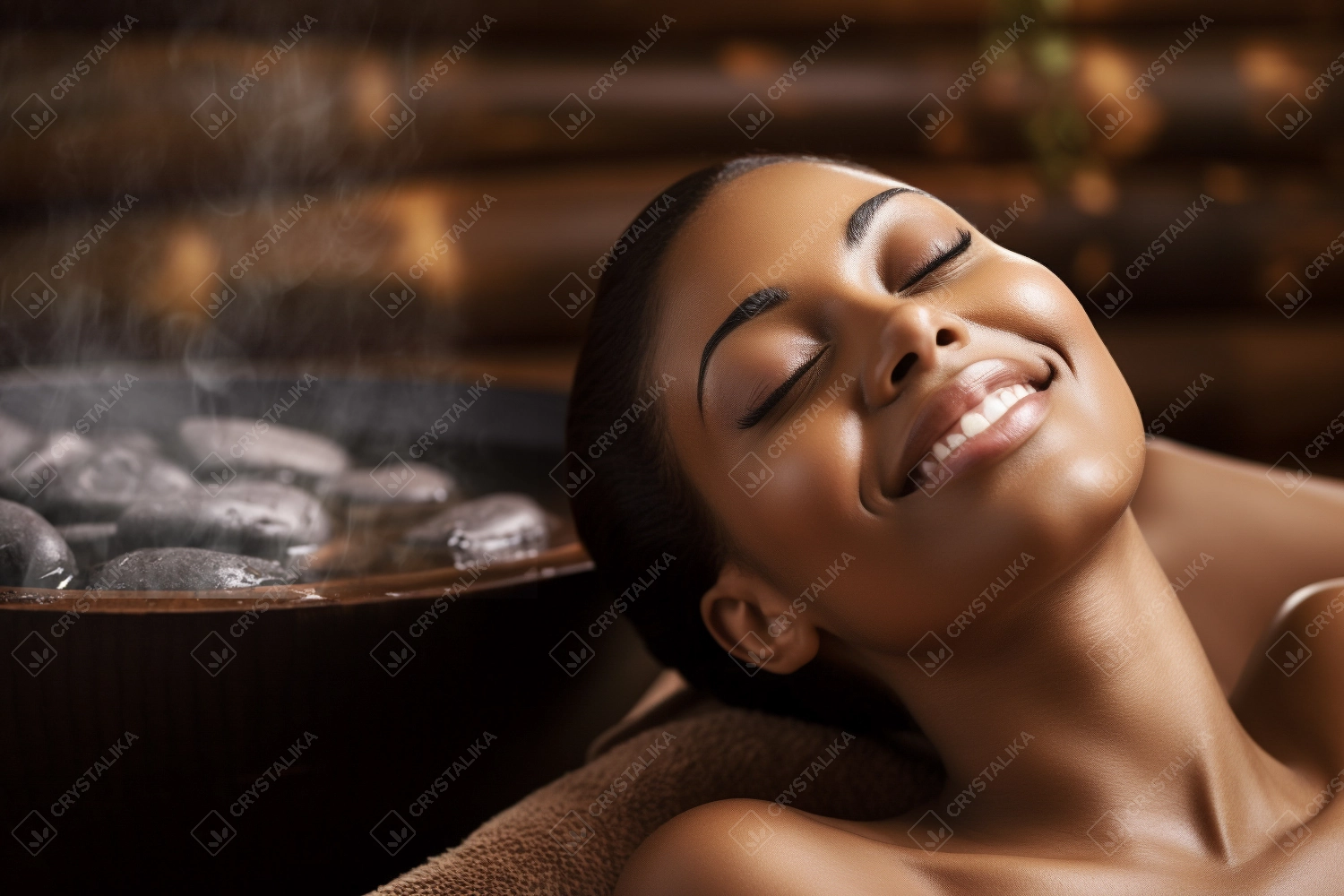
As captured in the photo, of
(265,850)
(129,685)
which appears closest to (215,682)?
(129,685)

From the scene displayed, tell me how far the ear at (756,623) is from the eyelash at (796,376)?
0.60 feet

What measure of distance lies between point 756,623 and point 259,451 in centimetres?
94

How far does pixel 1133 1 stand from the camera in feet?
10.1

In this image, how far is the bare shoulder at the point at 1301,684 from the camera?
4.24ft

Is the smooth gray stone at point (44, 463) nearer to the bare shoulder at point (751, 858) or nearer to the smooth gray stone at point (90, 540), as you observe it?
the smooth gray stone at point (90, 540)

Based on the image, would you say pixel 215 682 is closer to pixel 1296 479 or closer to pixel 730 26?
pixel 1296 479

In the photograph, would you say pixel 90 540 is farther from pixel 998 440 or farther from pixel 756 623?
pixel 998 440

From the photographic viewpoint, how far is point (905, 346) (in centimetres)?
103

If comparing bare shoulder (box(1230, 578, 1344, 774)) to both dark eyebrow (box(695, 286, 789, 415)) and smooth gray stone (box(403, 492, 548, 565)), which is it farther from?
smooth gray stone (box(403, 492, 548, 565))

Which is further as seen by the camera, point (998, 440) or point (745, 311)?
point (745, 311)

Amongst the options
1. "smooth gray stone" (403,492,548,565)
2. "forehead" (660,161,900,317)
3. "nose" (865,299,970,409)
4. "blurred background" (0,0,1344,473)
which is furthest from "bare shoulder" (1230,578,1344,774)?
"blurred background" (0,0,1344,473)

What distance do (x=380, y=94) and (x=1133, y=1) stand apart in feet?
6.94

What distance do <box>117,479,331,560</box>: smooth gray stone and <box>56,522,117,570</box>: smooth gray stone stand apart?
17 millimetres

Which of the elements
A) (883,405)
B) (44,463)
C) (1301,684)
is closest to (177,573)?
(44,463)
